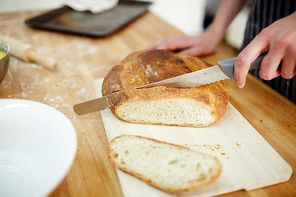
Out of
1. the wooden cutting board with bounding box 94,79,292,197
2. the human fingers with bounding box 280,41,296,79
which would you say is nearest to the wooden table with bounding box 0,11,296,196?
the wooden cutting board with bounding box 94,79,292,197

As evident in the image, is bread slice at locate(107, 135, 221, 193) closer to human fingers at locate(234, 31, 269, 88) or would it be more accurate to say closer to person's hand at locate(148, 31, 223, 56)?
human fingers at locate(234, 31, 269, 88)

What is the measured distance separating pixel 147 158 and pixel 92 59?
129 cm

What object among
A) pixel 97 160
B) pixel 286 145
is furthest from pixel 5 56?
pixel 286 145

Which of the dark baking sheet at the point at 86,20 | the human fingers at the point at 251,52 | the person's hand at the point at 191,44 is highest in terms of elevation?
the human fingers at the point at 251,52

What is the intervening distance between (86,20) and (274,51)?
80.8 inches

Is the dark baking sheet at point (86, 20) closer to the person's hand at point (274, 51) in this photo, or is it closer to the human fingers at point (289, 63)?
the person's hand at point (274, 51)

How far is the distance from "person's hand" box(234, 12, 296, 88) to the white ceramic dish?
85 cm

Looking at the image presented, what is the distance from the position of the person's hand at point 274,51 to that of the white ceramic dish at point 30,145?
0.85 m

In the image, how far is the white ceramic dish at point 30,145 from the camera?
2.99ft

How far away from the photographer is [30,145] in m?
1.05

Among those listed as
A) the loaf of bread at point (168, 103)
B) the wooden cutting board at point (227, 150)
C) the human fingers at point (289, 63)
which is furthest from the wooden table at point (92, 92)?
the human fingers at point (289, 63)

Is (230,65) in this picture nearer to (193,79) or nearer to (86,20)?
(193,79)

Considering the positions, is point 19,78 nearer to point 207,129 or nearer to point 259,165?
point 207,129

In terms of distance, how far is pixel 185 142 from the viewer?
1221mm
